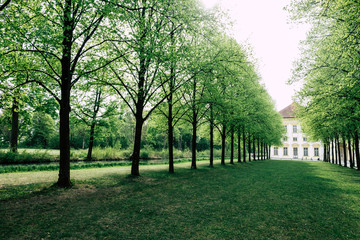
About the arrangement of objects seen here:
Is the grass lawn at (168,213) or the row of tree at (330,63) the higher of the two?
the row of tree at (330,63)

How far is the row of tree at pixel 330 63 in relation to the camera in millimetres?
9141

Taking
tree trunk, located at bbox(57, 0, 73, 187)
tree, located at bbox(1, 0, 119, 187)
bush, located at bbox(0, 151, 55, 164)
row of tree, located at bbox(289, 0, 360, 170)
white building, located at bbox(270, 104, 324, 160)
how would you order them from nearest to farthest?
1. tree, located at bbox(1, 0, 119, 187)
2. tree trunk, located at bbox(57, 0, 73, 187)
3. row of tree, located at bbox(289, 0, 360, 170)
4. bush, located at bbox(0, 151, 55, 164)
5. white building, located at bbox(270, 104, 324, 160)

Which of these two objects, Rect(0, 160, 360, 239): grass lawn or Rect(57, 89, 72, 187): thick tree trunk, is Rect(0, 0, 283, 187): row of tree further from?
Rect(0, 160, 360, 239): grass lawn

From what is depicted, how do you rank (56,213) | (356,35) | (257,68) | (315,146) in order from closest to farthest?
(56,213), (356,35), (257,68), (315,146)

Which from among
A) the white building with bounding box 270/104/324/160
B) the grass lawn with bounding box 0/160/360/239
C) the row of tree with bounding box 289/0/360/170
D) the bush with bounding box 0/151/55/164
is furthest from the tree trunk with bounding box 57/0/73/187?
the white building with bounding box 270/104/324/160

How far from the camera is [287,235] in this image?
179 inches

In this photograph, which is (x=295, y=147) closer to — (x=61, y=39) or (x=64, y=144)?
(x=64, y=144)

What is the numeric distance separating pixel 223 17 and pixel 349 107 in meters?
10.8

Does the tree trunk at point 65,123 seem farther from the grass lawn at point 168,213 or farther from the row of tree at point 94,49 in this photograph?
the grass lawn at point 168,213

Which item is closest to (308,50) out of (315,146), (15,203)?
(15,203)

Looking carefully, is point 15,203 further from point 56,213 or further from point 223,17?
point 223,17

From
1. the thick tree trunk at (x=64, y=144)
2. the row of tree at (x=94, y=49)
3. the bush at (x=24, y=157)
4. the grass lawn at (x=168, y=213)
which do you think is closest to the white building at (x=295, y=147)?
the row of tree at (x=94, y=49)

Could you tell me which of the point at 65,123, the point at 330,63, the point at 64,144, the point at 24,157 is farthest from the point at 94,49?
the point at 330,63

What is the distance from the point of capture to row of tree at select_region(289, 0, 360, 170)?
30.0 ft
